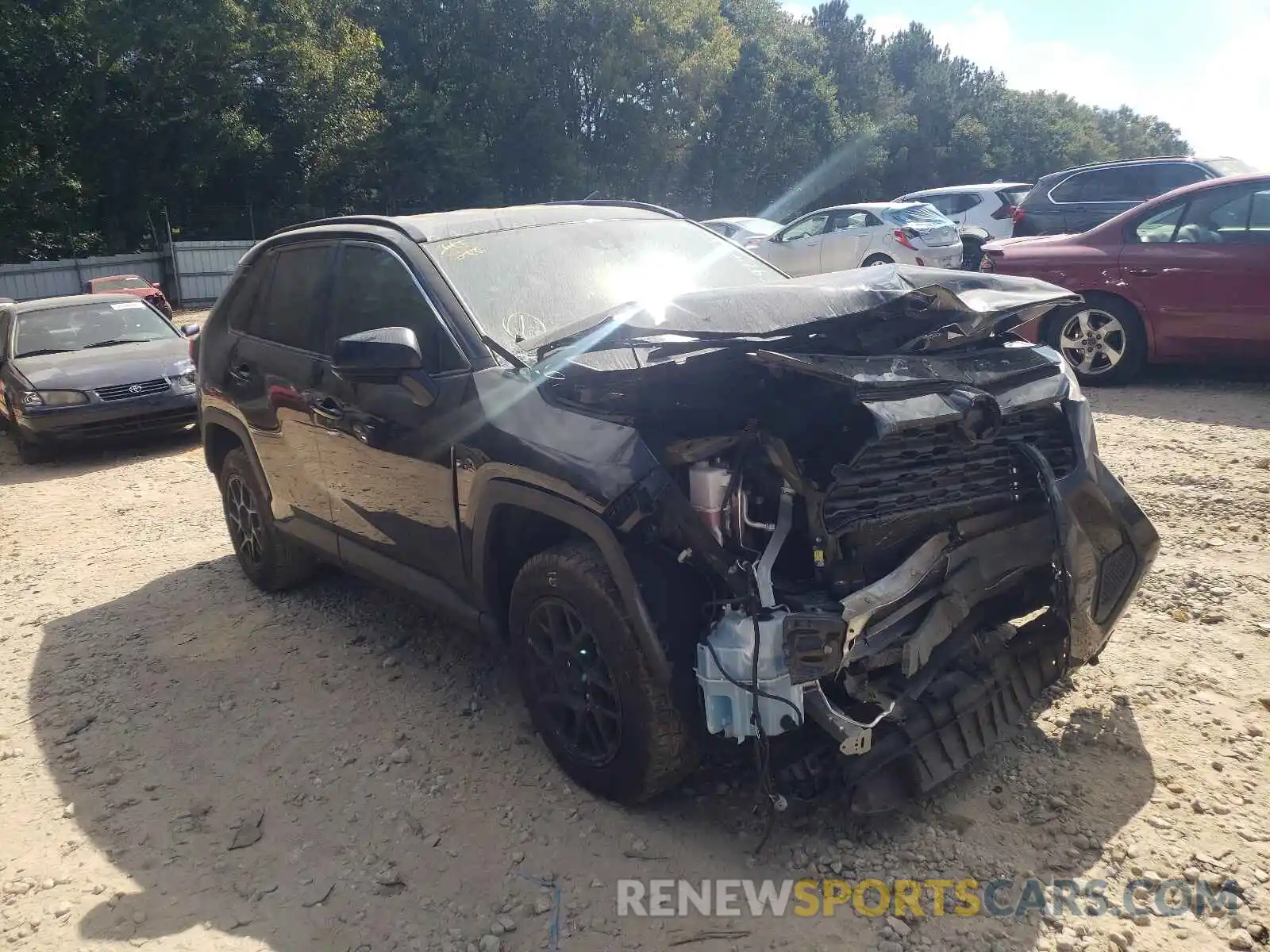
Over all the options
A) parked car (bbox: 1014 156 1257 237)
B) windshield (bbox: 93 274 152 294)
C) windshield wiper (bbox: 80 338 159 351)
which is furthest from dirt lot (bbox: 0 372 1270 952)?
windshield (bbox: 93 274 152 294)

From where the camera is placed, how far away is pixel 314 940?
2705 millimetres

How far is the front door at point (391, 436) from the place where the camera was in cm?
345

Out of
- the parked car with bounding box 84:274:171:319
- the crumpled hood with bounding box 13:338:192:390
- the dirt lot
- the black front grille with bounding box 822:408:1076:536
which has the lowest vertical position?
the dirt lot

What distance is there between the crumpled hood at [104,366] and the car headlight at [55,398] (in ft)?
0.18

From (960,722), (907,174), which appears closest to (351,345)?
(960,722)

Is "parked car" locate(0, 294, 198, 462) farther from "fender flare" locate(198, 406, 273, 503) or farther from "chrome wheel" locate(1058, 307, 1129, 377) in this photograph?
"chrome wheel" locate(1058, 307, 1129, 377)

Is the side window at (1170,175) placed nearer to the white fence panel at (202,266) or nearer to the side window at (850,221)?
the side window at (850,221)

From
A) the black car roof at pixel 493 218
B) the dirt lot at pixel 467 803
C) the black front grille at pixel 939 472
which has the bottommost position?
the dirt lot at pixel 467 803

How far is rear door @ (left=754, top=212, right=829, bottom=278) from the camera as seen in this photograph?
15.1m

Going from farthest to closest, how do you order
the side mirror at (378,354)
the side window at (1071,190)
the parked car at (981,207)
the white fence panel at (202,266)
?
the white fence panel at (202,266) → the parked car at (981,207) → the side window at (1071,190) → the side mirror at (378,354)

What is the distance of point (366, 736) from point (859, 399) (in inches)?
92.3

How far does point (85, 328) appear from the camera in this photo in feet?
33.3

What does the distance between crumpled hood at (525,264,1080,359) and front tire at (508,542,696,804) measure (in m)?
0.70

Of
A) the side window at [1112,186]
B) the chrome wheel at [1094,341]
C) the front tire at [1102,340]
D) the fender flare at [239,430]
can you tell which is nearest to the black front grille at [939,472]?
the fender flare at [239,430]
